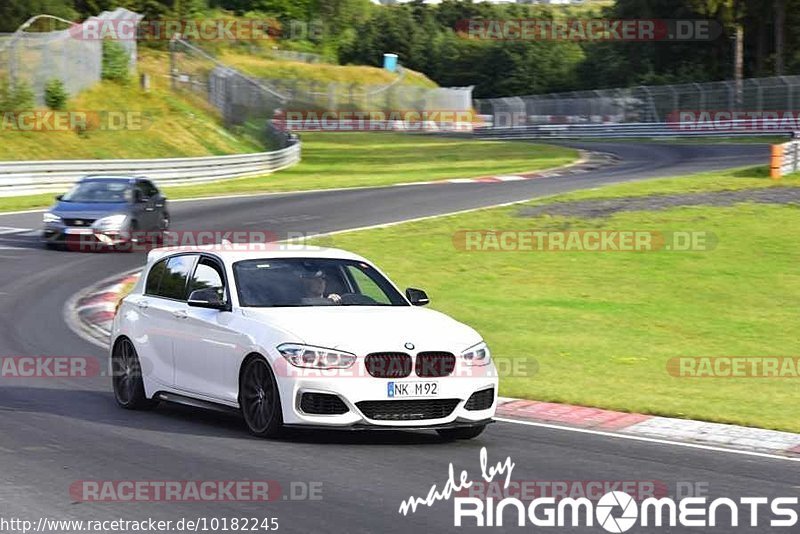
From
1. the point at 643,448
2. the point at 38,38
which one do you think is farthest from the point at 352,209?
the point at 643,448

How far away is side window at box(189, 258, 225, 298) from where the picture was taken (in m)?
11.1

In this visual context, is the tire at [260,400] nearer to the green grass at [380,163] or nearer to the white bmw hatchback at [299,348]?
the white bmw hatchback at [299,348]

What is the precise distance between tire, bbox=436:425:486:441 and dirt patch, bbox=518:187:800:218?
64.2 ft

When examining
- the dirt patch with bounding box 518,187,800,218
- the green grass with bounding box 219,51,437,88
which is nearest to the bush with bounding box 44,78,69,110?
the dirt patch with bounding box 518,187,800,218

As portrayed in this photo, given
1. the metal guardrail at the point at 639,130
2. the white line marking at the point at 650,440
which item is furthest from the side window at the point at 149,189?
the metal guardrail at the point at 639,130

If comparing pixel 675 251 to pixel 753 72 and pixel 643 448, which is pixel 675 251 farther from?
pixel 753 72

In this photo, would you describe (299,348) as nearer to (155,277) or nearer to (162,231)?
(155,277)

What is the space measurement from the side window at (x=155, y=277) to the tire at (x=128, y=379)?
0.51m

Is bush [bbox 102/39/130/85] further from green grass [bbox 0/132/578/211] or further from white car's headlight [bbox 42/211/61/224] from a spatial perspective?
white car's headlight [bbox 42/211/61/224]

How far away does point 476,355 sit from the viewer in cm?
1023

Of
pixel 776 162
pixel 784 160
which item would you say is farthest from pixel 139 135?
pixel 784 160

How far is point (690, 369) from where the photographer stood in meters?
15.0

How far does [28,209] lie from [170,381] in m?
23.1

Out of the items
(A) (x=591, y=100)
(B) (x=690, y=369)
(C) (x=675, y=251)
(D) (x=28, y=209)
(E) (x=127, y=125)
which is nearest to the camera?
(B) (x=690, y=369)
